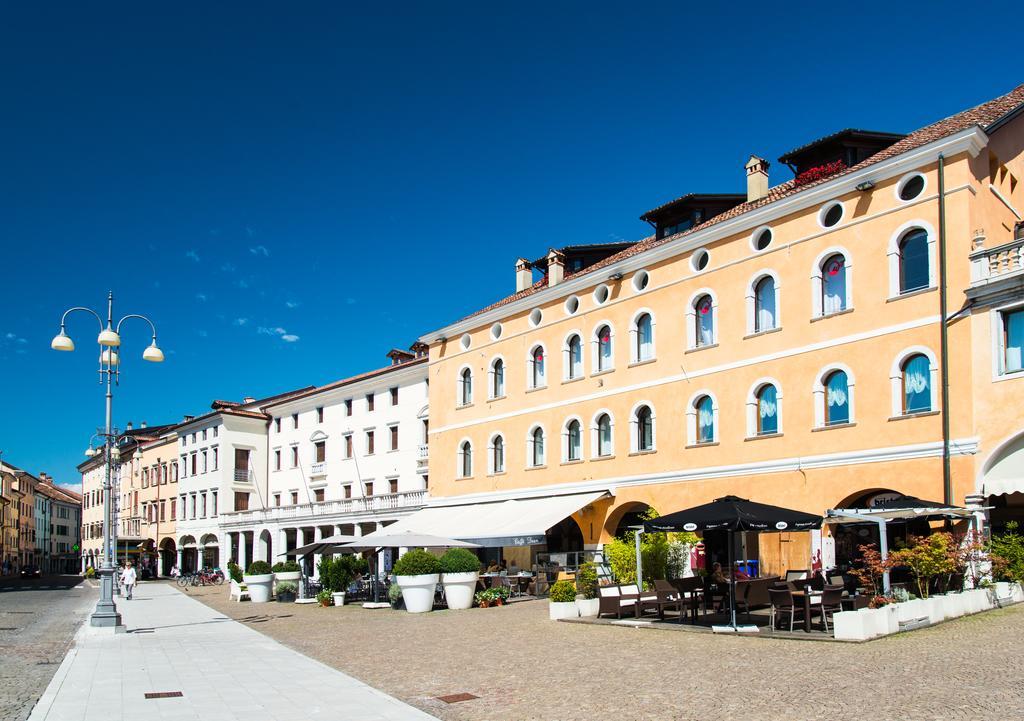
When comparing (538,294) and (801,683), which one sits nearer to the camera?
(801,683)

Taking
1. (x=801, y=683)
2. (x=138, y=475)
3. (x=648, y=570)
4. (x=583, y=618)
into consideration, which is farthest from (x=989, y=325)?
(x=138, y=475)

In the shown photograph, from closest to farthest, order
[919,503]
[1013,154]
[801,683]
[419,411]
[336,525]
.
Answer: [801,683] < [919,503] < [1013,154] < [419,411] < [336,525]

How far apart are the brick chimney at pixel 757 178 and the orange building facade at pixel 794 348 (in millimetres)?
74

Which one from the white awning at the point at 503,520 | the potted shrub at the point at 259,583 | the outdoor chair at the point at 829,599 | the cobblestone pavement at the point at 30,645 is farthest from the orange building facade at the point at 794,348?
the cobblestone pavement at the point at 30,645

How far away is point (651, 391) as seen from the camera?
30516 millimetres

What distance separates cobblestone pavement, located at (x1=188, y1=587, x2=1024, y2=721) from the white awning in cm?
983

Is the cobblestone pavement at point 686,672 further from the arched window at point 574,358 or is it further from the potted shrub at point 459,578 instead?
the arched window at point 574,358

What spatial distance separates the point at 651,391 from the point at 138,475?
60023mm

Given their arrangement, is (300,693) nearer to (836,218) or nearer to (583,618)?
(583,618)

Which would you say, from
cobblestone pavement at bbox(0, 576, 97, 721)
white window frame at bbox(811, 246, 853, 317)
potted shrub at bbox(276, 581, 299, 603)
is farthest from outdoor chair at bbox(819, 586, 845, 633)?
potted shrub at bbox(276, 581, 299, 603)

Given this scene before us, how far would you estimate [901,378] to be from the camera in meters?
23.5

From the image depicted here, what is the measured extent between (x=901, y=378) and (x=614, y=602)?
931 cm

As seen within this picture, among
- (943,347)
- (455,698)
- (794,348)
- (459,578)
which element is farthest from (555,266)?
(455,698)

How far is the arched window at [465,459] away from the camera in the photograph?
3906cm
